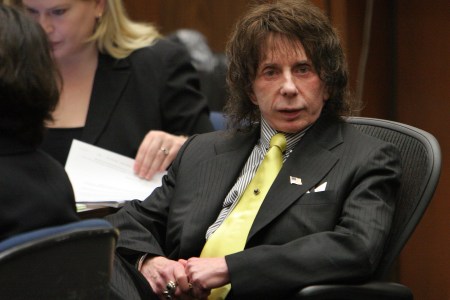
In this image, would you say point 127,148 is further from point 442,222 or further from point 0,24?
point 0,24

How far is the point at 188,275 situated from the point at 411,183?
64 cm

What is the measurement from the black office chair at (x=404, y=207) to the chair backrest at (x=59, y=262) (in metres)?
0.54

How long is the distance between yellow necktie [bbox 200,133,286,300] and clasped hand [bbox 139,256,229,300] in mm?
74

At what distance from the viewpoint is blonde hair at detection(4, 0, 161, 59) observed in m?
3.78

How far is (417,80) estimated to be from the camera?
3.43m

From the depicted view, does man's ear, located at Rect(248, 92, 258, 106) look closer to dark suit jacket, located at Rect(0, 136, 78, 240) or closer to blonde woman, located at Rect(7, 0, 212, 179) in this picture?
blonde woman, located at Rect(7, 0, 212, 179)

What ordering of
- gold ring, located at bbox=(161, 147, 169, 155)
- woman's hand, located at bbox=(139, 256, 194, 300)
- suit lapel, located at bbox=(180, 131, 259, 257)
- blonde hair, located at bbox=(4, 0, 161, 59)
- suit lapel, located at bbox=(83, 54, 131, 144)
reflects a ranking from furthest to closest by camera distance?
blonde hair, located at bbox=(4, 0, 161, 59) < suit lapel, located at bbox=(83, 54, 131, 144) < gold ring, located at bbox=(161, 147, 169, 155) < suit lapel, located at bbox=(180, 131, 259, 257) < woman's hand, located at bbox=(139, 256, 194, 300)

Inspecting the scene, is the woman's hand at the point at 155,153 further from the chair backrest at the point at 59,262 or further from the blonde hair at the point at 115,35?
the chair backrest at the point at 59,262

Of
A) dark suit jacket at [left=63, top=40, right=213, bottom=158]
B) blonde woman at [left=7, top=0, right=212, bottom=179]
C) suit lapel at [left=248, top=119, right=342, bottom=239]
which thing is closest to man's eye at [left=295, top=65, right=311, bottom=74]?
suit lapel at [left=248, top=119, right=342, bottom=239]

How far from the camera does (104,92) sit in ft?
12.2

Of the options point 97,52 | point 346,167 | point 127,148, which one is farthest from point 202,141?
point 97,52

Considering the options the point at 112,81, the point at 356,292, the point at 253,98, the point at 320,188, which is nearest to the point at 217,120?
the point at 112,81

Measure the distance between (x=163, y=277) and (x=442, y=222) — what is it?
4.33 feet

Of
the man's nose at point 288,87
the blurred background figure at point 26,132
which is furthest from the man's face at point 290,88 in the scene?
the blurred background figure at point 26,132
